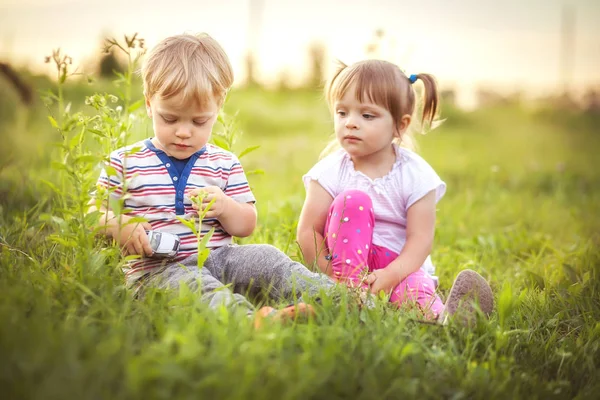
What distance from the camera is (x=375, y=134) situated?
2.79 m

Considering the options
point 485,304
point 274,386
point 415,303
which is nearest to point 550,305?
point 485,304

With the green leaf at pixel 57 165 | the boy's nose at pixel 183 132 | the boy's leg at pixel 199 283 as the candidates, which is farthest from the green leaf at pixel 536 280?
the green leaf at pixel 57 165

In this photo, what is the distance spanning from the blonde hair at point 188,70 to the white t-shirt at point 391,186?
68cm

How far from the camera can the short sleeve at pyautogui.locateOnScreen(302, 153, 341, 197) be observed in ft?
9.55

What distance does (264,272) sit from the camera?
2434 mm

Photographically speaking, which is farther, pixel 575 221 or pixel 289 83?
pixel 289 83

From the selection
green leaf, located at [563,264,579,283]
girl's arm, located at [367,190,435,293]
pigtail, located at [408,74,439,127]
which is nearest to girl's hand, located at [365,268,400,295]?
girl's arm, located at [367,190,435,293]

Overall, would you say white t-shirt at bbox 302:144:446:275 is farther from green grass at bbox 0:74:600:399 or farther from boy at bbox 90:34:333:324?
boy at bbox 90:34:333:324

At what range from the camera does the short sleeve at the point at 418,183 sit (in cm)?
281

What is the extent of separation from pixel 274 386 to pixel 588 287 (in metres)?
2.02

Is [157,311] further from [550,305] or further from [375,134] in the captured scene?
[550,305]

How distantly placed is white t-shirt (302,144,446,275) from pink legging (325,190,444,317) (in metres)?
0.16

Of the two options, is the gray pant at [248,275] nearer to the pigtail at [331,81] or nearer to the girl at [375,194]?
the girl at [375,194]

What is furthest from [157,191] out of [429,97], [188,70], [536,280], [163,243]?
[536,280]
